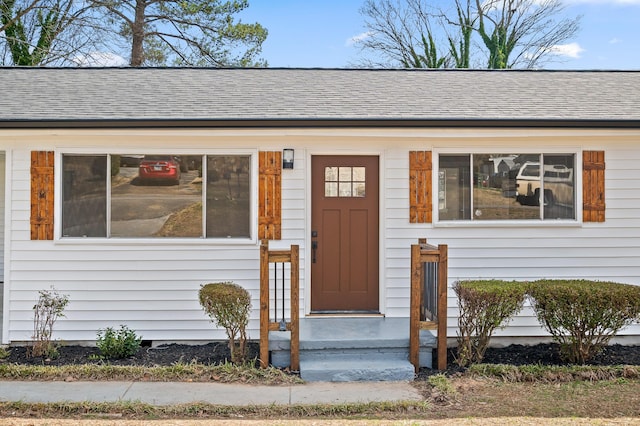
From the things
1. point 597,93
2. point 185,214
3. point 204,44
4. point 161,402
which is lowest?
point 161,402

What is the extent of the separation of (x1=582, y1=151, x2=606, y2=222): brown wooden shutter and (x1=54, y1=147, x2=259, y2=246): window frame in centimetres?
387

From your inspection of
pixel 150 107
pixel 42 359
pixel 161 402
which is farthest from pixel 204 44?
pixel 161 402

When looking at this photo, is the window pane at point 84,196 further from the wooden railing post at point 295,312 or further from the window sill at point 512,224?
the window sill at point 512,224

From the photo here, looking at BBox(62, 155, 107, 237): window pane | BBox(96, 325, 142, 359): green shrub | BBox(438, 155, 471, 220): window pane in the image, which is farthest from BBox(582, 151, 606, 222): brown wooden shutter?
BBox(62, 155, 107, 237): window pane

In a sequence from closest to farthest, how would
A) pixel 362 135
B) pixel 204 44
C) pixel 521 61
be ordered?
pixel 362 135 < pixel 204 44 < pixel 521 61

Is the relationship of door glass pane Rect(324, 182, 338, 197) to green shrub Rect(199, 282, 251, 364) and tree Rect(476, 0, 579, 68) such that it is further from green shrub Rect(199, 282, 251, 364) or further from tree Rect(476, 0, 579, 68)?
tree Rect(476, 0, 579, 68)

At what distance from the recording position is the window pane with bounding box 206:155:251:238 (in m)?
7.51

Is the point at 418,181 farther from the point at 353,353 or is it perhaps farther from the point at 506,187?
the point at 353,353

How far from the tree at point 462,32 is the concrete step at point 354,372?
20.8 metres

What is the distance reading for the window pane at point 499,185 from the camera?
25.1ft

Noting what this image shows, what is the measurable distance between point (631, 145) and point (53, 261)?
6893mm

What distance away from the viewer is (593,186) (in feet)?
25.1

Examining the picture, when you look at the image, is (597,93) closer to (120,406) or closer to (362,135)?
(362,135)

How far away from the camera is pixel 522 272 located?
301 inches
